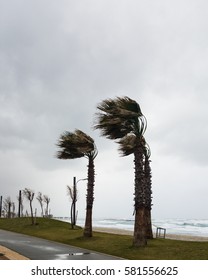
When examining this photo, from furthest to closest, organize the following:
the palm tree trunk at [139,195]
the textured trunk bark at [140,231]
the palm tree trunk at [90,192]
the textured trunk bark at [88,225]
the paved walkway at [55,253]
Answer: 1. the palm tree trunk at [90,192]
2. the textured trunk bark at [88,225]
3. the palm tree trunk at [139,195]
4. the textured trunk bark at [140,231]
5. the paved walkway at [55,253]

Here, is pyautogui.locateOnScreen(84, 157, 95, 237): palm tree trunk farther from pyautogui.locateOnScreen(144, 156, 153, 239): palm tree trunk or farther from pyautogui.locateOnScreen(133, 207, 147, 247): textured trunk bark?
pyautogui.locateOnScreen(133, 207, 147, 247): textured trunk bark

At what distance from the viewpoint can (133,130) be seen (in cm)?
2462

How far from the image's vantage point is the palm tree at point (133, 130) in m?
23.3

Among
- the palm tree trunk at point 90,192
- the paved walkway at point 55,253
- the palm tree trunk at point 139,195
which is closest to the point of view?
the paved walkway at point 55,253

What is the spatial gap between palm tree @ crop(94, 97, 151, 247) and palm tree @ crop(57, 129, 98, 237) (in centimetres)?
574

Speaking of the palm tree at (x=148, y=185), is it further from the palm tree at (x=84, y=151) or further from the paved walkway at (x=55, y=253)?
the paved walkway at (x=55, y=253)

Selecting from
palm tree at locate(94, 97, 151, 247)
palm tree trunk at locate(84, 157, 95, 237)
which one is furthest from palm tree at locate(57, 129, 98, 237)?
palm tree at locate(94, 97, 151, 247)

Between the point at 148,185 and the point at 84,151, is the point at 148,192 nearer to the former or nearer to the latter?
the point at 148,185

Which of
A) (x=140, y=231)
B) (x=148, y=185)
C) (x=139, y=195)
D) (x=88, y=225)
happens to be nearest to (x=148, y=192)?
(x=148, y=185)

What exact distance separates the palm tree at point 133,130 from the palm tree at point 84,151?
5.74 m

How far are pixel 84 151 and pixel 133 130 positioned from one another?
7.43 metres

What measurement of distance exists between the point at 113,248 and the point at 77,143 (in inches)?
439

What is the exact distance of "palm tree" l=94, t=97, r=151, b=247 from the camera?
76.3 ft

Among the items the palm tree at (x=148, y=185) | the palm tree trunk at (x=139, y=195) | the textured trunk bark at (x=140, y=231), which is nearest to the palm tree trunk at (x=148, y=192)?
the palm tree at (x=148, y=185)
